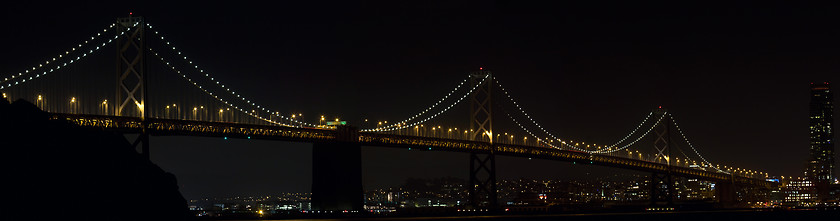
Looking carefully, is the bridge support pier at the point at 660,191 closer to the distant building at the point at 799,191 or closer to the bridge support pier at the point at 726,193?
the bridge support pier at the point at 726,193

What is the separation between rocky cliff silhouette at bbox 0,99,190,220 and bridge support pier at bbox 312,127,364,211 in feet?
125

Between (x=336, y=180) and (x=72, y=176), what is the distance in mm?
42558

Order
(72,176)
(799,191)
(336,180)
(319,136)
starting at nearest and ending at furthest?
(72,176)
(336,180)
(319,136)
(799,191)

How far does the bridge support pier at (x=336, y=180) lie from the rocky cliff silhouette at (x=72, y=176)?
38138 mm

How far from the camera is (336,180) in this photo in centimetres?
7125

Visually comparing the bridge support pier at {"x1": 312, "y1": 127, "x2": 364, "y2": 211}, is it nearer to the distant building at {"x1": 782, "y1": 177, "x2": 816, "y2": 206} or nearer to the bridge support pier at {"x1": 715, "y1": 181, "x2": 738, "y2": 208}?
the bridge support pier at {"x1": 715, "y1": 181, "x2": 738, "y2": 208}

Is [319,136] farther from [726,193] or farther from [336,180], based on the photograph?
[726,193]

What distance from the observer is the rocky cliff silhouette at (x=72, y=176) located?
90.1 feet

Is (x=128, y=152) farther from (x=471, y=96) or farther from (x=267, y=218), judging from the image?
(x=471, y=96)

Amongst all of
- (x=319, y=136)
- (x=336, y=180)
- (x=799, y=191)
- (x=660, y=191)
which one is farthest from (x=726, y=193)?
(x=336, y=180)

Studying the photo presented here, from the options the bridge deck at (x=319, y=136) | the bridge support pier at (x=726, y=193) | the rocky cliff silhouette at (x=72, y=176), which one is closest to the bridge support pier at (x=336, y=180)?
the bridge deck at (x=319, y=136)

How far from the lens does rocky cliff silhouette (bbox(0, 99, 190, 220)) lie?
2747 cm

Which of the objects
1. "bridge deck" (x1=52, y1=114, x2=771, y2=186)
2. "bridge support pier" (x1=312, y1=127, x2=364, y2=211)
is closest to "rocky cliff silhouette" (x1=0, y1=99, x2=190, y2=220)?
"bridge deck" (x1=52, y1=114, x2=771, y2=186)

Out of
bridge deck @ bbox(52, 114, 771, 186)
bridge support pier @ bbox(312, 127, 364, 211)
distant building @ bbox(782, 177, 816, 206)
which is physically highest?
bridge deck @ bbox(52, 114, 771, 186)
